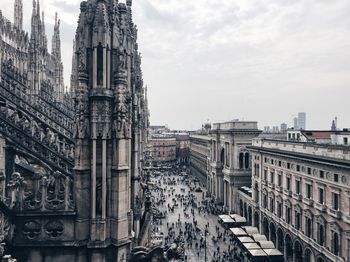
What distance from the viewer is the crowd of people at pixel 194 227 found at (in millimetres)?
47856

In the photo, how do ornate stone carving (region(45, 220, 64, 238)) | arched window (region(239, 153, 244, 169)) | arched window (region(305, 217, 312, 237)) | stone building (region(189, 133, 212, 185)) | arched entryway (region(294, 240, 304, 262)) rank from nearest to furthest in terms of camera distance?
1. ornate stone carving (region(45, 220, 64, 238))
2. arched window (region(305, 217, 312, 237))
3. arched entryway (region(294, 240, 304, 262))
4. arched window (region(239, 153, 244, 169))
5. stone building (region(189, 133, 212, 185))

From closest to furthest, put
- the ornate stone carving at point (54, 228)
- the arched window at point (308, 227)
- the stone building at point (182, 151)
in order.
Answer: the ornate stone carving at point (54, 228) → the arched window at point (308, 227) → the stone building at point (182, 151)

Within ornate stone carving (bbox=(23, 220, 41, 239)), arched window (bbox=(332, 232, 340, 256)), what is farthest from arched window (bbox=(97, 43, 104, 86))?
arched window (bbox=(332, 232, 340, 256))

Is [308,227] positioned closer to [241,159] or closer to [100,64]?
[241,159]

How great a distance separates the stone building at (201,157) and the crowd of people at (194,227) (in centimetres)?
1323

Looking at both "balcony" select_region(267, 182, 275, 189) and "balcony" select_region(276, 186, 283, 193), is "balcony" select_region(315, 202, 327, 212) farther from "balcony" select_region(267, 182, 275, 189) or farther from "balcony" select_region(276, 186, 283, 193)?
"balcony" select_region(267, 182, 275, 189)

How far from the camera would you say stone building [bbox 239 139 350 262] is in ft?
110

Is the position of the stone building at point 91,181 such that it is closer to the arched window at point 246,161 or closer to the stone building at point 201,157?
the arched window at point 246,161

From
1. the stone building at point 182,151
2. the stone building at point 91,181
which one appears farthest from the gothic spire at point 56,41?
the stone building at point 182,151

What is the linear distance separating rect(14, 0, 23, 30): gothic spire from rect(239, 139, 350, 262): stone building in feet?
163

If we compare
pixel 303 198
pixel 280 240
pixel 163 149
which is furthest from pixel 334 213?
pixel 163 149

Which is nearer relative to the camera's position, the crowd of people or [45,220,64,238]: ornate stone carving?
[45,220,64,238]: ornate stone carving

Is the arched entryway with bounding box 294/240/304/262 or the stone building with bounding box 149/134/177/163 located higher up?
the stone building with bounding box 149/134/177/163

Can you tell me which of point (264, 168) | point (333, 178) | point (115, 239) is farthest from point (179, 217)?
point (115, 239)
